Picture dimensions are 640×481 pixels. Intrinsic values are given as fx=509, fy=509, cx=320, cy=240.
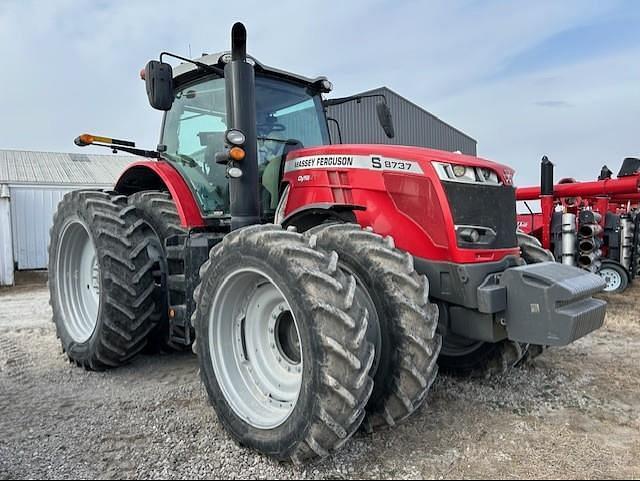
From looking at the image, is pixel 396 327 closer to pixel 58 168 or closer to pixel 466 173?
pixel 466 173

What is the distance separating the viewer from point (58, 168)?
1686 centimetres

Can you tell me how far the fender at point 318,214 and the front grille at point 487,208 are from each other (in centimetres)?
56

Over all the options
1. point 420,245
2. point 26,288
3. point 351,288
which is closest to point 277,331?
point 351,288

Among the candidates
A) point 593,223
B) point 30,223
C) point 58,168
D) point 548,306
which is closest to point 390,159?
point 548,306

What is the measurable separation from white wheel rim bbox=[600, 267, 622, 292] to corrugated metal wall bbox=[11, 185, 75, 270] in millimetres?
12896

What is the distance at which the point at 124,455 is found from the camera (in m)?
2.73

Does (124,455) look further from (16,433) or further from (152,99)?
(152,99)

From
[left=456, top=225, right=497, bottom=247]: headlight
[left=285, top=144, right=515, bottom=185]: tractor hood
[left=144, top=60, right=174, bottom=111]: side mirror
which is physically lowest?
[left=456, top=225, right=497, bottom=247]: headlight

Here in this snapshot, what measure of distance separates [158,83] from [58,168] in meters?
15.5

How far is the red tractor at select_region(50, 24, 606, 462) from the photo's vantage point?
2391 millimetres

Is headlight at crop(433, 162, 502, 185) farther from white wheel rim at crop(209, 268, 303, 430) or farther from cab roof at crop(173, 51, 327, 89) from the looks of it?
cab roof at crop(173, 51, 327, 89)

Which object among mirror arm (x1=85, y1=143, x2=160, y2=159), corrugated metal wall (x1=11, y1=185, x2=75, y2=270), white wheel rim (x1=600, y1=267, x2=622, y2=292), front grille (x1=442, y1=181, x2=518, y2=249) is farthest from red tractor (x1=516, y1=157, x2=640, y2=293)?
corrugated metal wall (x1=11, y1=185, x2=75, y2=270)

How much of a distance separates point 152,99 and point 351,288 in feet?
6.50

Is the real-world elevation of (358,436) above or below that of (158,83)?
below
